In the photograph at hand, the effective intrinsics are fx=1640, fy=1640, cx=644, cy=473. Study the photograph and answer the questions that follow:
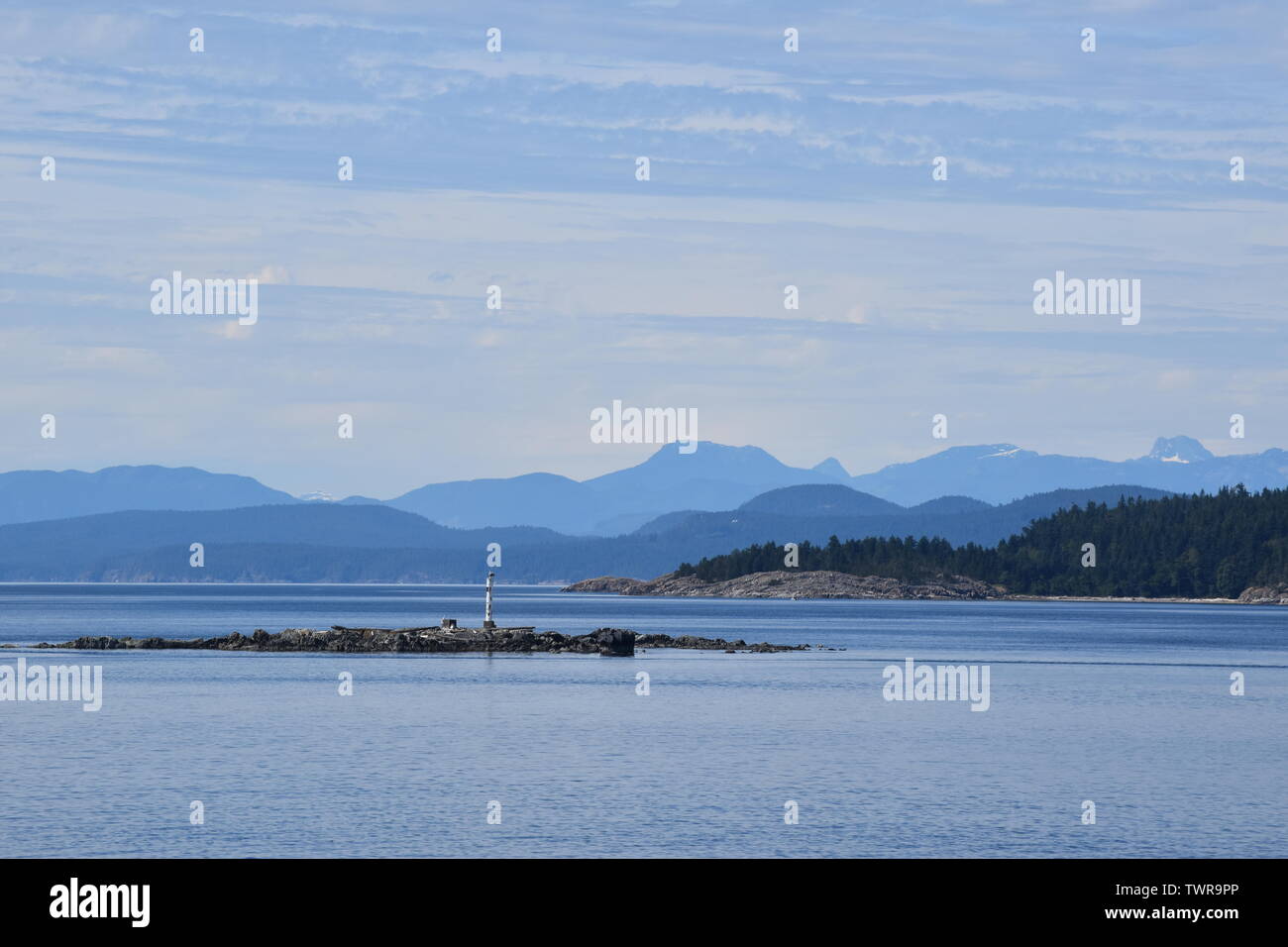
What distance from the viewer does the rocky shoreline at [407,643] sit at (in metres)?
138

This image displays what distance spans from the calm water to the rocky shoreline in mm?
22150

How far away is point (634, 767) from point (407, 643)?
8045 centimetres

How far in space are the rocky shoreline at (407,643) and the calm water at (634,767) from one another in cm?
2215

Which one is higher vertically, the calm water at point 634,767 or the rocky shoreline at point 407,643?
the rocky shoreline at point 407,643

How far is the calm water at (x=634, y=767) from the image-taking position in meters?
46.4

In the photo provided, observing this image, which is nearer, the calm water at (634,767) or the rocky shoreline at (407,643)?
the calm water at (634,767)

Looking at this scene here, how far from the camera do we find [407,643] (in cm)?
13988

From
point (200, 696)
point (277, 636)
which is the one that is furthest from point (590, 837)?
point (277, 636)

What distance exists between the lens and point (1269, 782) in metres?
60.0
